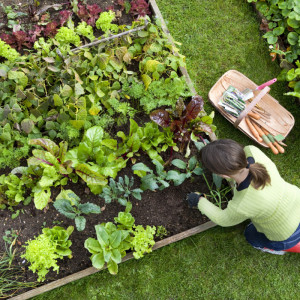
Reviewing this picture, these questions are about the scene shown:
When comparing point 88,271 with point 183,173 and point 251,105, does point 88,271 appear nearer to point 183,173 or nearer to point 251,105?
point 183,173

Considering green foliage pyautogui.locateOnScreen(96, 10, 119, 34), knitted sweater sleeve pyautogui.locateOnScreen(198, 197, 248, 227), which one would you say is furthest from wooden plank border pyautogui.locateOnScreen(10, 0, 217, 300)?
green foliage pyautogui.locateOnScreen(96, 10, 119, 34)

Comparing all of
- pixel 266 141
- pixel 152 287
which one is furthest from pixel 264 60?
pixel 152 287

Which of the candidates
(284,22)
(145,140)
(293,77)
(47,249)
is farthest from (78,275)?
(284,22)

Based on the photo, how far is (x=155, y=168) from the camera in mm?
3168

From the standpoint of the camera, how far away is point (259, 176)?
2322 millimetres

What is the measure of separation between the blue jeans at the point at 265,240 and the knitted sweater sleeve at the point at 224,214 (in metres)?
0.42

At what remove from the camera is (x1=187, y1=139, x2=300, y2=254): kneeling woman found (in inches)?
88.6

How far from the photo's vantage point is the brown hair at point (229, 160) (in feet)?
7.27

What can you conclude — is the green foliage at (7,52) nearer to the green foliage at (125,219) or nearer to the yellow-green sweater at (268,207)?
the green foliage at (125,219)

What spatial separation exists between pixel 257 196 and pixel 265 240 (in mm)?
760

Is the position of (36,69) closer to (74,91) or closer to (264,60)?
(74,91)

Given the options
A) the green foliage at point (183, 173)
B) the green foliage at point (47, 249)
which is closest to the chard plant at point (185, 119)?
the green foliage at point (183, 173)

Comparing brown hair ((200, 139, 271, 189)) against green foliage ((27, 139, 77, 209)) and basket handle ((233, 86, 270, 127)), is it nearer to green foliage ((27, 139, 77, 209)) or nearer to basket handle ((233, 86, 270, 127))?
basket handle ((233, 86, 270, 127))

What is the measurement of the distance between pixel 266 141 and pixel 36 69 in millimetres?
2406
